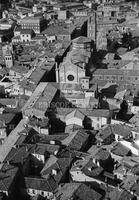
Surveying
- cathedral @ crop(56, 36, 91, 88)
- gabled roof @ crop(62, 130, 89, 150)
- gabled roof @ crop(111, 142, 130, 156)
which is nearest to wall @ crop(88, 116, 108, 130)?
gabled roof @ crop(62, 130, 89, 150)

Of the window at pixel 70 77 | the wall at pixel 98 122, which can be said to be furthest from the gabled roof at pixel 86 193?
the window at pixel 70 77

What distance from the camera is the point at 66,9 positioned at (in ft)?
516

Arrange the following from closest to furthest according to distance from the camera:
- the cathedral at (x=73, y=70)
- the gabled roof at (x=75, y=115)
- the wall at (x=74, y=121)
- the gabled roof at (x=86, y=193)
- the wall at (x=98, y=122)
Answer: the gabled roof at (x=86, y=193) → the gabled roof at (x=75, y=115) → the wall at (x=74, y=121) → the wall at (x=98, y=122) → the cathedral at (x=73, y=70)

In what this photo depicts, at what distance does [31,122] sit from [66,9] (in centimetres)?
10829

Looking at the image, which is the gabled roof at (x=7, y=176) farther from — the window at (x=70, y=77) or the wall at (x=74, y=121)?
the window at (x=70, y=77)

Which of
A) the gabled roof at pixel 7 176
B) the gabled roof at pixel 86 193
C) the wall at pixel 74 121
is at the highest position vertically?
the wall at pixel 74 121

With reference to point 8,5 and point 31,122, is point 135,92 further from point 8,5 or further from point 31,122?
point 8,5

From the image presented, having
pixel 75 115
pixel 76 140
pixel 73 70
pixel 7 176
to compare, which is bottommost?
pixel 7 176

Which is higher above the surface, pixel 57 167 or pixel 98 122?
pixel 98 122

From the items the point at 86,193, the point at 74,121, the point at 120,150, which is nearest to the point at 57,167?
the point at 86,193

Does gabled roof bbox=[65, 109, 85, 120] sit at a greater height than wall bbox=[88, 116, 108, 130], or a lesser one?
greater

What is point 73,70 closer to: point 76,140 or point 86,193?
point 76,140

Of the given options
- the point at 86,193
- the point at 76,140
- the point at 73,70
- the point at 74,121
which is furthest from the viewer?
the point at 73,70

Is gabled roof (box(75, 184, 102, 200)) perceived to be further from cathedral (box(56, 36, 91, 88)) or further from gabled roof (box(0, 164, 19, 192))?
cathedral (box(56, 36, 91, 88))
